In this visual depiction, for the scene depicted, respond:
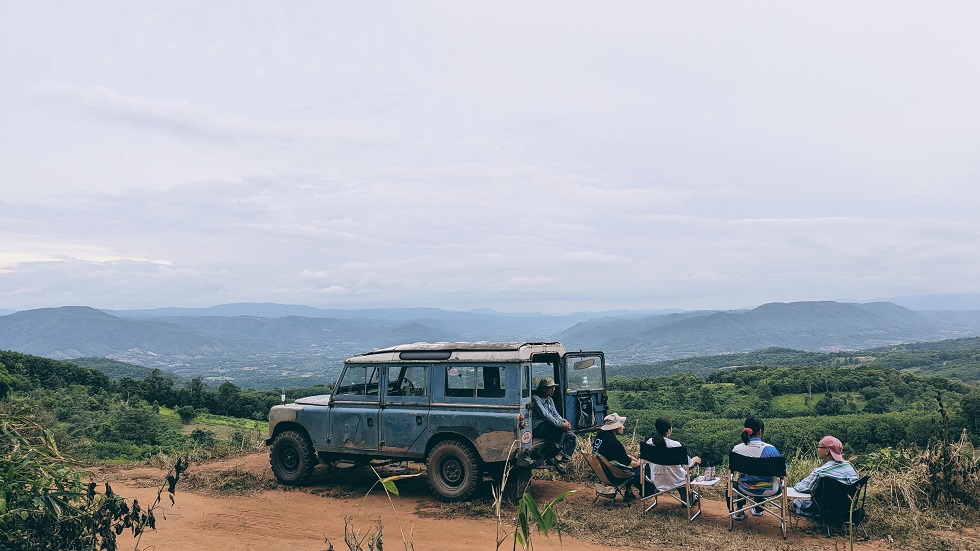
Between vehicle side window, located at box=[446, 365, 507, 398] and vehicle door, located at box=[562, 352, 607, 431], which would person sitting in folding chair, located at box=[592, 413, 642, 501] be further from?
vehicle side window, located at box=[446, 365, 507, 398]

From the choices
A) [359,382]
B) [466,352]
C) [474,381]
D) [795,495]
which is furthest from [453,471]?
[795,495]

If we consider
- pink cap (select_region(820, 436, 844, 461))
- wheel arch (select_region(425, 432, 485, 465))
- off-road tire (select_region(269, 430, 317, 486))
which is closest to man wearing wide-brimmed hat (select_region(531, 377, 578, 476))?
wheel arch (select_region(425, 432, 485, 465))

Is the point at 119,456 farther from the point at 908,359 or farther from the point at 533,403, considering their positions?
the point at 908,359

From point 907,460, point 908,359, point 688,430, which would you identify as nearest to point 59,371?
point 688,430

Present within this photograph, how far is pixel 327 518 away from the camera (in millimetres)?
9430

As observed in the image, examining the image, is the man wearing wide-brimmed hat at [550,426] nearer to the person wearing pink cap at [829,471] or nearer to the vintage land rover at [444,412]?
the vintage land rover at [444,412]

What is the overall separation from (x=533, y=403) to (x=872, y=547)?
4.58m

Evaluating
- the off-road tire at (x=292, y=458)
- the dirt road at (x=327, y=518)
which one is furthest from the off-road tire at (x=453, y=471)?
the off-road tire at (x=292, y=458)

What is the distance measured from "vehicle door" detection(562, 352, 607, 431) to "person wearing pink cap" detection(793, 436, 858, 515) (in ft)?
11.2

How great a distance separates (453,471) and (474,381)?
1.42 meters

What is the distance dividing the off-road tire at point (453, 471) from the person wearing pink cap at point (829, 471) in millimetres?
4421

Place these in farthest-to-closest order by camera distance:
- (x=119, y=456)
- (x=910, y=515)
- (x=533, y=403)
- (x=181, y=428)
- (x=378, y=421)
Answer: (x=181, y=428), (x=119, y=456), (x=378, y=421), (x=533, y=403), (x=910, y=515)

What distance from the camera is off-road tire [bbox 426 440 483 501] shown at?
31.7ft

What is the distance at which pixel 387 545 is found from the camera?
8102 millimetres
